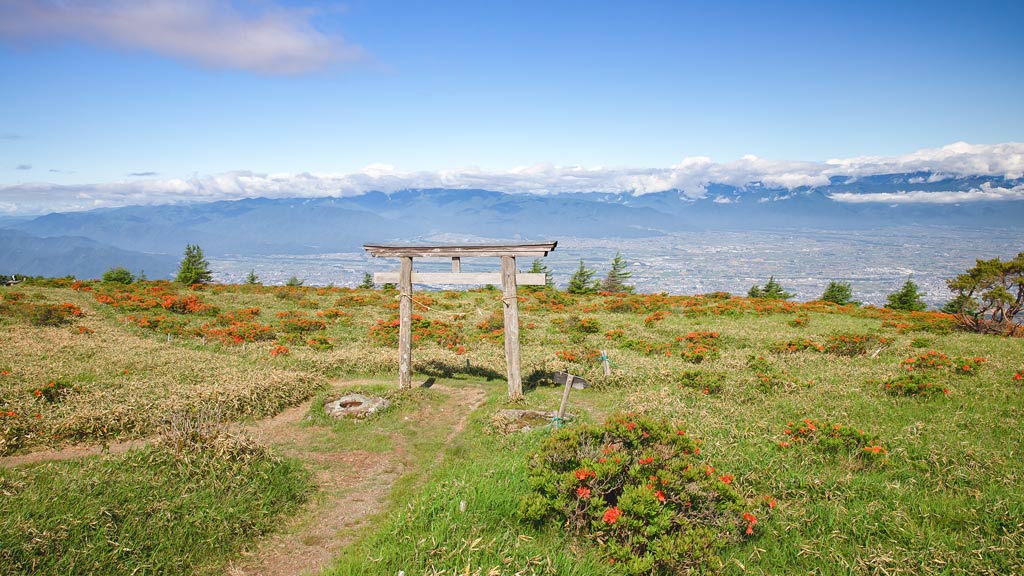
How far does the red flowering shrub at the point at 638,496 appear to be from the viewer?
198 inches

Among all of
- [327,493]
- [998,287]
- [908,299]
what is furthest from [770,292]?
[327,493]

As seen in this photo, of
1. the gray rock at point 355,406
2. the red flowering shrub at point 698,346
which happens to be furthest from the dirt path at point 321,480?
the red flowering shrub at point 698,346

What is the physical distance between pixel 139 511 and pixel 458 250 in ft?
27.8

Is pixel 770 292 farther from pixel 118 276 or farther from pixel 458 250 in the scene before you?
pixel 118 276

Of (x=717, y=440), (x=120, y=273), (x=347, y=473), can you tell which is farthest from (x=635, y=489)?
(x=120, y=273)

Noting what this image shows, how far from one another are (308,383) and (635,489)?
Result: 10.7 m

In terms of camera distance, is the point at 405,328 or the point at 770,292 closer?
the point at 405,328

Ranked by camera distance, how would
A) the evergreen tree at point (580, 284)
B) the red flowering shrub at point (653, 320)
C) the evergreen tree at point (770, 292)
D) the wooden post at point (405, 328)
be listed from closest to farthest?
1. the wooden post at point (405, 328)
2. the red flowering shrub at point (653, 320)
3. the evergreen tree at point (770, 292)
4. the evergreen tree at point (580, 284)

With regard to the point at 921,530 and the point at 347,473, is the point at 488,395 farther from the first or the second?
the point at 921,530

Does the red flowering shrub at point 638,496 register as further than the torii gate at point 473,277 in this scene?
No

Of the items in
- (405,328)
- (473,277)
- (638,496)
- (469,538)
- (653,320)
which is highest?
(473,277)

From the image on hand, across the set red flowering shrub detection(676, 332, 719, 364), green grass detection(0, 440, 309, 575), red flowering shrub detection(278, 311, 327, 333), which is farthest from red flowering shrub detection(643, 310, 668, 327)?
green grass detection(0, 440, 309, 575)

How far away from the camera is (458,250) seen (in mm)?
12758

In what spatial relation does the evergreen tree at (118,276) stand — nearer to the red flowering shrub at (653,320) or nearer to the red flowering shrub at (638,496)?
the red flowering shrub at (653,320)
